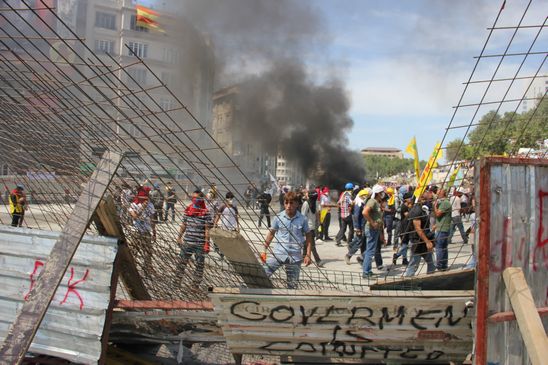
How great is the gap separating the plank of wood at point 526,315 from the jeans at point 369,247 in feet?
17.4

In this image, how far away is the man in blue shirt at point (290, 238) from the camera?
17.9ft

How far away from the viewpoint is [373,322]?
3.89 metres

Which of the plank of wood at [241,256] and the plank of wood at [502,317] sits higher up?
the plank of wood at [241,256]

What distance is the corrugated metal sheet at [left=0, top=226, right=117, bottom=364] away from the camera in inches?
A: 164

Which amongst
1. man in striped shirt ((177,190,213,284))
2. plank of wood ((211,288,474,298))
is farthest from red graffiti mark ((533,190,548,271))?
man in striped shirt ((177,190,213,284))

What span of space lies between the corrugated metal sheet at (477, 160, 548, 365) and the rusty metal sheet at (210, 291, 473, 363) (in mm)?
474

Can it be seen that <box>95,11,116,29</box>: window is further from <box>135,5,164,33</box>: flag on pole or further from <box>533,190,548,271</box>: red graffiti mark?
<box>533,190,548,271</box>: red graffiti mark

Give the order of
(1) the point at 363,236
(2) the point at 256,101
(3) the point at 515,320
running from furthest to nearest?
(2) the point at 256,101 < (1) the point at 363,236 < (3) the point at 515,320

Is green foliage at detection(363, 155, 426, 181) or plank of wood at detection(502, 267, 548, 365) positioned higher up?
green foliage at detection(363, 155, 426, 181)

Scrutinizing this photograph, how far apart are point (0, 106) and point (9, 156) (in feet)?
2.76

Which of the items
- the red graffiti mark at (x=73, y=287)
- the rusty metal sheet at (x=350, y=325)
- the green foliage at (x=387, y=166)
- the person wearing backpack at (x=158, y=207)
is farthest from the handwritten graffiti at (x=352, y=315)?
the green foliage at (x=387, y=166)

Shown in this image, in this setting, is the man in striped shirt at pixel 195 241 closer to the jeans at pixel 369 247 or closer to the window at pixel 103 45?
the jeans at pixel 369 247

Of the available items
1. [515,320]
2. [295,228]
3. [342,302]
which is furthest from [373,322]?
[295,228]

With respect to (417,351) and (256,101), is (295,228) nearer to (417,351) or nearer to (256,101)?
(417,351)
